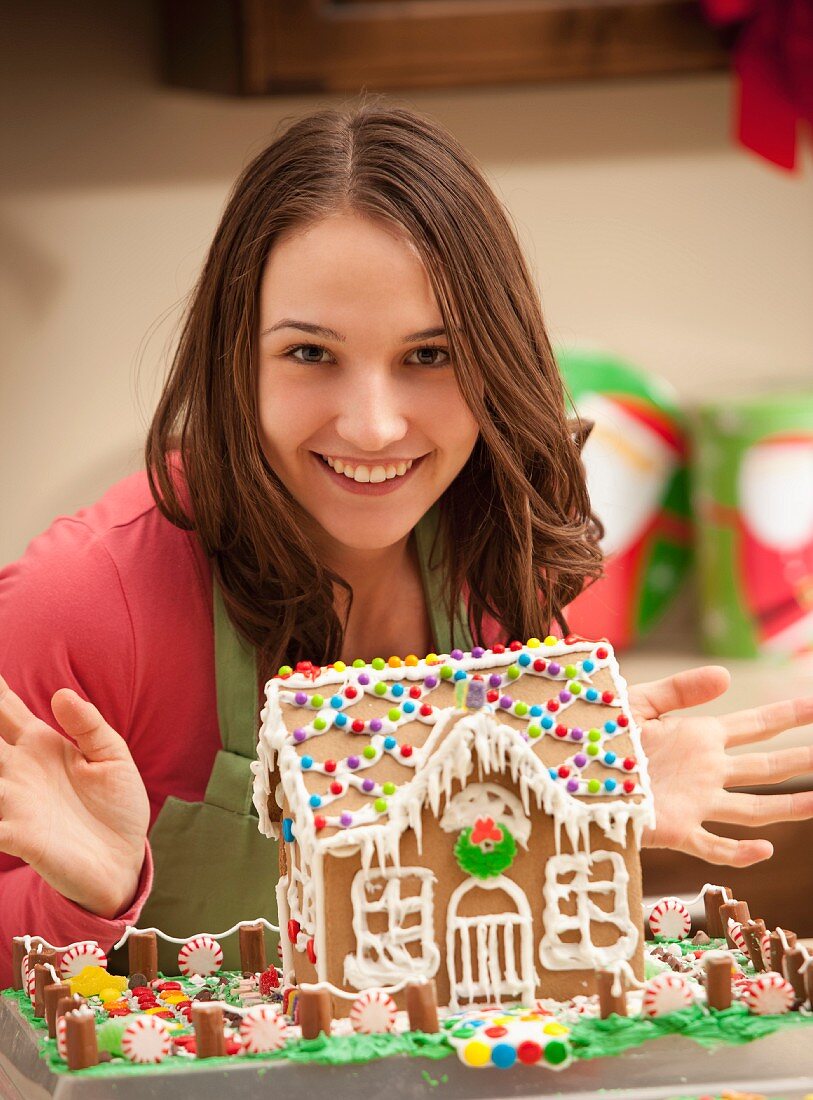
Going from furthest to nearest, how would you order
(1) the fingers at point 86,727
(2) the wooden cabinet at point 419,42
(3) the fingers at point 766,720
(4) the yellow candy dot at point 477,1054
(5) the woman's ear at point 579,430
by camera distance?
(2) the wooden cabinet at point 419,42 < (5) the woman's ear at point 579,430 < (3) the fingers at point 766,720 < (1) the fingers at point 86,727 < (4) the yellow candy dot at point 477,1054

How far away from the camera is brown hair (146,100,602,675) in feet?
3.61

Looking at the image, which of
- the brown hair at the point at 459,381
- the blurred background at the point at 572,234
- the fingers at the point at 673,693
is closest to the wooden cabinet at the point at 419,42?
the blurred background at the point at 572,234

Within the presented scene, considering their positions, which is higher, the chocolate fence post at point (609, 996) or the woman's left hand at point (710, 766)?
the woman's left hand at point (710, 766)

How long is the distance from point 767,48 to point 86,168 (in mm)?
922

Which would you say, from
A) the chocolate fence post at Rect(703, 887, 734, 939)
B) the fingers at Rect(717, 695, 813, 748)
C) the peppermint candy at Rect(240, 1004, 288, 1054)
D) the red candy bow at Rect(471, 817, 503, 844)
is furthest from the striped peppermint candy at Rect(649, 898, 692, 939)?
the peppermint candy at Rect(240, 1004, 288, 1054)

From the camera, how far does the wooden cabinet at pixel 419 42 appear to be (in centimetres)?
188

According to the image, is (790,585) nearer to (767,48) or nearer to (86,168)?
(767,48)

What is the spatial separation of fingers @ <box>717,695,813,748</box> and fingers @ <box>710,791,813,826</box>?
4 centimetres

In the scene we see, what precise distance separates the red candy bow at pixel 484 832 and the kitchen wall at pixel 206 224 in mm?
1182

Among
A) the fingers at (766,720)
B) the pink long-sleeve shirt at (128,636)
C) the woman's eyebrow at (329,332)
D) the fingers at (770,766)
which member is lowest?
the fingers at (770,766)

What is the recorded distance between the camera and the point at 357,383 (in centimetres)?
106

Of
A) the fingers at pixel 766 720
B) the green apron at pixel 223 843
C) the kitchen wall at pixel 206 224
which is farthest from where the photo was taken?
the kitchen wall at pixel 206 224

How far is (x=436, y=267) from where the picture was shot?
107cm

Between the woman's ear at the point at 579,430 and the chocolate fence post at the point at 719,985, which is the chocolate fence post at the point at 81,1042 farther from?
the woman's ear at the point at 579,430
